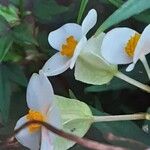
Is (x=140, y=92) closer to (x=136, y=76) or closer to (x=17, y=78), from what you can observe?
(x=136, y=76)

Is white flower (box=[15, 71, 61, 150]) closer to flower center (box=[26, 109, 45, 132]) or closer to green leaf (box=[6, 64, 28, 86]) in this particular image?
flower center (box=[26, 109, 45, 132])

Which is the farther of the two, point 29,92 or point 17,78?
point 17,78

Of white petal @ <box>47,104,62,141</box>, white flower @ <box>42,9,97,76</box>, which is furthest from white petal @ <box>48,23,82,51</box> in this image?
white petal @ <box>47,104,62,141</box>

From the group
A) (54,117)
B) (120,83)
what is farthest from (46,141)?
(120,83)

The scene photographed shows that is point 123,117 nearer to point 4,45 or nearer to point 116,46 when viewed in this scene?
point 116,46

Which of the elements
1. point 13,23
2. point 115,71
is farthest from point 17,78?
point 115,71
